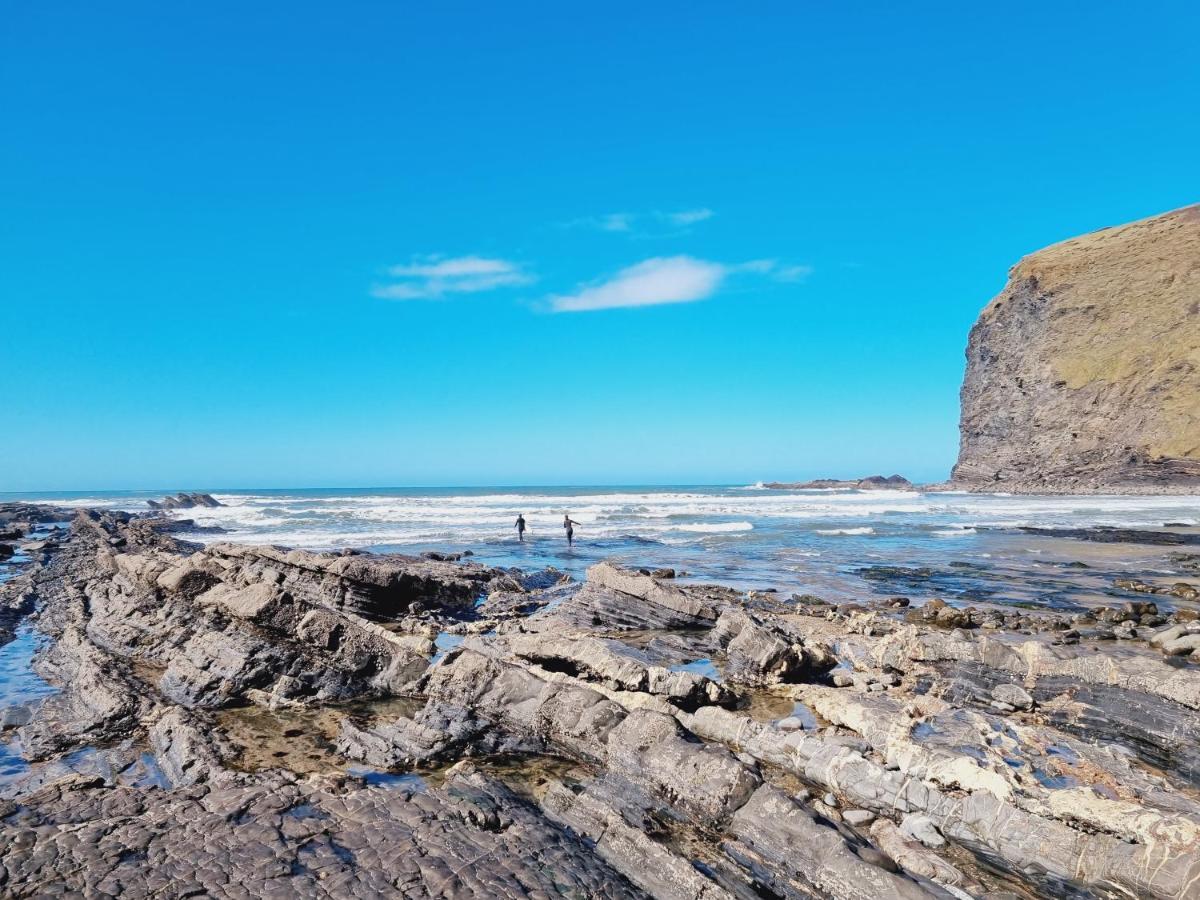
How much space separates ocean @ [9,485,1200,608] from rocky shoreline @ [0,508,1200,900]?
8012mm

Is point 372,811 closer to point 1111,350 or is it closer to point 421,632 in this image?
→ point 421,632

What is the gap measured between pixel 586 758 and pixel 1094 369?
88406 millimetres

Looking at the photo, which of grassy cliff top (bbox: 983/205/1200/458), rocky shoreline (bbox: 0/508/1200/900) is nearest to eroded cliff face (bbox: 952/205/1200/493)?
grassy cliff top (bbox: 983/205/1200/458)

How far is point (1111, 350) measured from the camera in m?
75.4

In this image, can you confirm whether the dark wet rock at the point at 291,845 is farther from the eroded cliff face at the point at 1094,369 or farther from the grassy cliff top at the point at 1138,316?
the grassy cliff top at the point at 1138,316

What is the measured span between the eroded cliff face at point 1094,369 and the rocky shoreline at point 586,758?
72083 mm

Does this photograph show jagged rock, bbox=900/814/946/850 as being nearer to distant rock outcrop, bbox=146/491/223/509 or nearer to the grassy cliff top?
distant rock outcrop, bbox=146/491/223/509

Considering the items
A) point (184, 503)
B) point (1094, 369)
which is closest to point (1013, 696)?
point (184, 503)

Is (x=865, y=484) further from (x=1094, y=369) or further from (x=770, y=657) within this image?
(x=770, y=657)

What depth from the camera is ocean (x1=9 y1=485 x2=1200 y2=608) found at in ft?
72.1

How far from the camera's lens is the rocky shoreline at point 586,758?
504 cm

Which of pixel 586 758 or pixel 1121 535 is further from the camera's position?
pixel 1121 535

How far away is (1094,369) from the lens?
75625 mm

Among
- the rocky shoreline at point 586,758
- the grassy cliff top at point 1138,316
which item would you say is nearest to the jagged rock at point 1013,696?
the rocky shoreline at point 586,758
